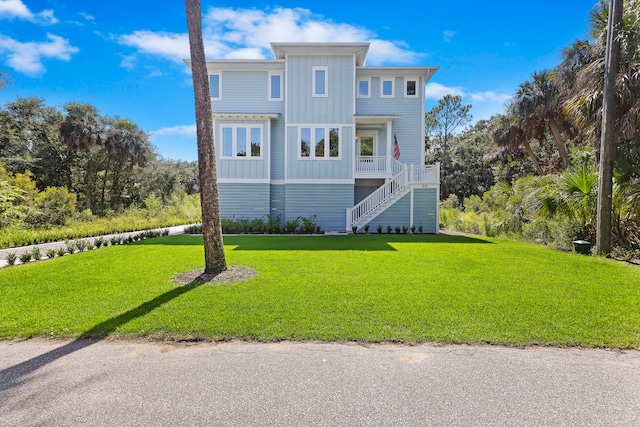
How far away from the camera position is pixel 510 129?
21.2 meters

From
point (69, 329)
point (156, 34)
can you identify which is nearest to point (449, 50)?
point (156, 34)

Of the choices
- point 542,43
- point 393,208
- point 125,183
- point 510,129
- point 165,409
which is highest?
point 542,43

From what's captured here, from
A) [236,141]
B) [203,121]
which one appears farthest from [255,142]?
[203,121]

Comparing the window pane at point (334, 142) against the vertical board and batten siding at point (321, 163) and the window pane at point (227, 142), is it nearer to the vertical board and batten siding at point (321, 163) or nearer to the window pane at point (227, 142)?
the vertical board and batten siding at point (321, 163)

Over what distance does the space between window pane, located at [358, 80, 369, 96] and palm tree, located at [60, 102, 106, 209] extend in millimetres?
23986

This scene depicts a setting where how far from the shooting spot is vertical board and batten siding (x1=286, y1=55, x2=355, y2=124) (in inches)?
651

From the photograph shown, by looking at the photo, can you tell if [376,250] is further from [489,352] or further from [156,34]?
[156,34]

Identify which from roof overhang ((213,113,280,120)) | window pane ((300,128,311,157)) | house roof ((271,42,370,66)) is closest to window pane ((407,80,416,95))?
house roof ((271,42,370,66))

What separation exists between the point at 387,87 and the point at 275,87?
644 cm

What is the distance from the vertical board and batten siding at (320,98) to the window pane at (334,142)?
523 millimetres

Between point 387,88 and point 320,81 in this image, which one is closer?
point 320,81

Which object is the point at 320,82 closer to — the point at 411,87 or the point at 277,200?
the point at 411,87

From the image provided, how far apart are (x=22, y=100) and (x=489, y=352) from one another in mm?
35471

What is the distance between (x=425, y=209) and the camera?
15.8 metres
